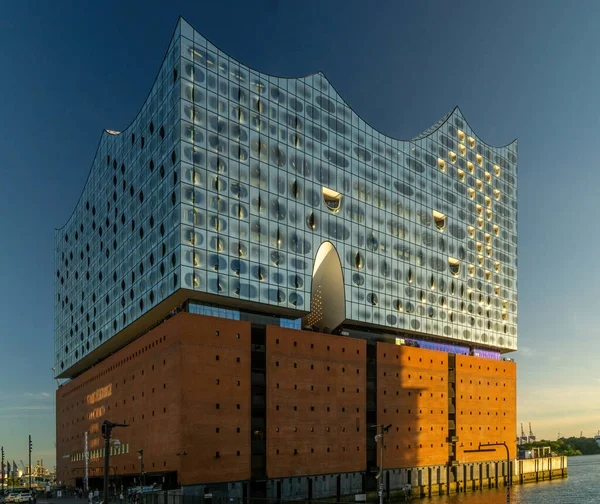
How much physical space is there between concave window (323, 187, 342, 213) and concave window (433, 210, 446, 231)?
19573mm

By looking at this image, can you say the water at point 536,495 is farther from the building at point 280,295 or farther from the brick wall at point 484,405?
the brick wall at point 484,405

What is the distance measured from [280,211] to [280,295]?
9007 millimetres

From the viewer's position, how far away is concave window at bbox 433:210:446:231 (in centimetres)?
9406

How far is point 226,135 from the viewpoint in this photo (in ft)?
225

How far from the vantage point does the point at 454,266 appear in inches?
3767

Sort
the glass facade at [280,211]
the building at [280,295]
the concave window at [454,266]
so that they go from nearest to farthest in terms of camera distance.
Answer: the building at [280,295], the glass facade at [280,211], the concave window at [454,266]

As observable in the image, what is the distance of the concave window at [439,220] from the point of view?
94062 mm

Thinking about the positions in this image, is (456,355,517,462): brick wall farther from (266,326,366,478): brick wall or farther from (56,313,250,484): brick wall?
(56,313,250,484): brick wall

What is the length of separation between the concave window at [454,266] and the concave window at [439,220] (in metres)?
4.53

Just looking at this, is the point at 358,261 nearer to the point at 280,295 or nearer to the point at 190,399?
the point at 280,295

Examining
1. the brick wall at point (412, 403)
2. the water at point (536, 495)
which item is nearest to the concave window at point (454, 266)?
the brick wall at point (412, 403)

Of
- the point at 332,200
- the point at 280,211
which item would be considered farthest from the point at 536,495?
the point at 280,211

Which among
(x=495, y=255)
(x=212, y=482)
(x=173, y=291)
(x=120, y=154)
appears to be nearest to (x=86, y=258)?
A: (x=120, y=154)

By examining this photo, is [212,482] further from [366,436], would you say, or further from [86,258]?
[86,258]
